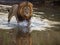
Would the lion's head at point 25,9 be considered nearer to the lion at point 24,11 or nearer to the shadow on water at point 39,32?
the lion at point 24,11

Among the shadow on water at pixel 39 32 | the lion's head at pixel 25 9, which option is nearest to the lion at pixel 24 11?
the lion's head at pixel 25 9

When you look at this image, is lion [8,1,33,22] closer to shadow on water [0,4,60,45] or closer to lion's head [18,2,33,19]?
lion's head [18,2,33,19]

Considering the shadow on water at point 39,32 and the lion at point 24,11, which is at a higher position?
the lion at point 24,11

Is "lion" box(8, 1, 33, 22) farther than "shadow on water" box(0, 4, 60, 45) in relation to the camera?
Yes

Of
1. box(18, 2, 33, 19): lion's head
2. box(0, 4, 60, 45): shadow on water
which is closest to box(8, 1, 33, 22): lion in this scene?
box(18, 2, 33, 19): lion's head

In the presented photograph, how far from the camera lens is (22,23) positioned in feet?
25.2

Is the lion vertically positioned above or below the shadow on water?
above

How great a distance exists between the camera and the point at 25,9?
7750 millimetres

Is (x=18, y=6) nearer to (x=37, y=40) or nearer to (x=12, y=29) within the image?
(x=12, y=29)

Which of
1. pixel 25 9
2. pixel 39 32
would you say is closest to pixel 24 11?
pixel 25 9

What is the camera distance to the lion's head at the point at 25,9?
764cm

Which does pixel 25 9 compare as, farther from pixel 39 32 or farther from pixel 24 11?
pixel 39 32

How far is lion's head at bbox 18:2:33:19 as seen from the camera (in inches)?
301

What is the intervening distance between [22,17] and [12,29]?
615 millimetres
